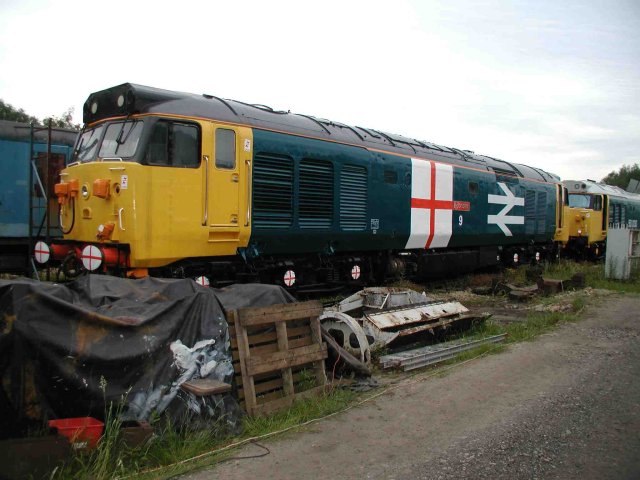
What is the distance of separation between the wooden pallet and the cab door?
3028mm

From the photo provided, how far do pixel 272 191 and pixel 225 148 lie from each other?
1170 millimetres

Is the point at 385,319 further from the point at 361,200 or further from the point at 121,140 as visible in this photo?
the point at 121,140

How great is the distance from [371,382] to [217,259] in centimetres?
360

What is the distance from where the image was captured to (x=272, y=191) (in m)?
9.47

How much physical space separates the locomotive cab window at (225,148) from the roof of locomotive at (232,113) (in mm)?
225

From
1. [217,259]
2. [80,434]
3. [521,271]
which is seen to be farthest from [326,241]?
[521,271]

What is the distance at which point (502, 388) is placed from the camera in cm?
625

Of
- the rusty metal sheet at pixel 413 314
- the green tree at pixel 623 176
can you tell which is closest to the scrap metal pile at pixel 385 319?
the rusty metal sheet at pixel 413 314

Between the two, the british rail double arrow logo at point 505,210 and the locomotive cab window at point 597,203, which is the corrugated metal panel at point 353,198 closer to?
the british rail double arrow logo at point 505,210

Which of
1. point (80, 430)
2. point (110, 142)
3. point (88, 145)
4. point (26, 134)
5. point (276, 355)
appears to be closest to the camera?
point (80, 430)

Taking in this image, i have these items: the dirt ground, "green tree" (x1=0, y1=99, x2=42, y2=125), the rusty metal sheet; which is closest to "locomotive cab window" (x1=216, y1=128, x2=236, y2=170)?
the rusty metal sheet

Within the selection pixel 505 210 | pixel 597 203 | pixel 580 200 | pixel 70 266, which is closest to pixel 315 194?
pixel 70 266

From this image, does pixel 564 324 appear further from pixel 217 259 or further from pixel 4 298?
pixel 4 298

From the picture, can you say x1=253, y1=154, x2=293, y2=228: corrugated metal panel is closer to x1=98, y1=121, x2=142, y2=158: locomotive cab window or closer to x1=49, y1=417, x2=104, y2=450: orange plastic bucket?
x1=98, y1=121, x2=142, y2=158: locomotive cab window
